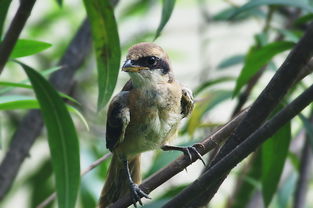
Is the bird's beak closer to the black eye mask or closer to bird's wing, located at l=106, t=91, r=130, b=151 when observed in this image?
the black eye mask

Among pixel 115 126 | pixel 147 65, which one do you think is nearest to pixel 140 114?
pixel 115 126

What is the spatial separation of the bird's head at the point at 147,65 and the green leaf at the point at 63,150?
49.3 inches

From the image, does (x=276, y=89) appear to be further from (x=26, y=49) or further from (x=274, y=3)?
(x=274, y=3)

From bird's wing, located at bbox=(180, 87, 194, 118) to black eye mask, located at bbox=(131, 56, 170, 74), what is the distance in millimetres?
191

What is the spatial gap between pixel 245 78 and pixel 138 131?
2.48ft

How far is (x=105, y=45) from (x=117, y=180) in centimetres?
155

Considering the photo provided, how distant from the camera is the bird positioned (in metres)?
3.50

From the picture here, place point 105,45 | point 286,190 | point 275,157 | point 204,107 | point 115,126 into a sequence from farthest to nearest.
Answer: point 286,190
point 204,107
point 115,126
point 275,157
point 105,45

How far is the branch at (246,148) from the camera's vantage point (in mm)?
1759

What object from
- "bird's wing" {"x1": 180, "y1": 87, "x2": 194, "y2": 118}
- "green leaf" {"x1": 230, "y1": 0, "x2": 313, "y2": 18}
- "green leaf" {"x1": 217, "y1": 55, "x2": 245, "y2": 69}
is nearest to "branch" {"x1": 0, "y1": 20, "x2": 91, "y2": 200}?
"bird's wing" {"x1": 180, "y1": 87, "x2": 194, "y2": 118}

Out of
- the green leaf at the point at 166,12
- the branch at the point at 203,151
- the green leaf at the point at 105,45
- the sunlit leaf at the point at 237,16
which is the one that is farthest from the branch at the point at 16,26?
the sunlit leaf at the point at 237,16

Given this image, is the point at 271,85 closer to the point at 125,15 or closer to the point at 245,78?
the point at 245,78

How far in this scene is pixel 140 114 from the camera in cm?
357

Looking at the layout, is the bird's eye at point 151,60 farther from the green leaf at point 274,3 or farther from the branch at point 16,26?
the branch at point 16,26
